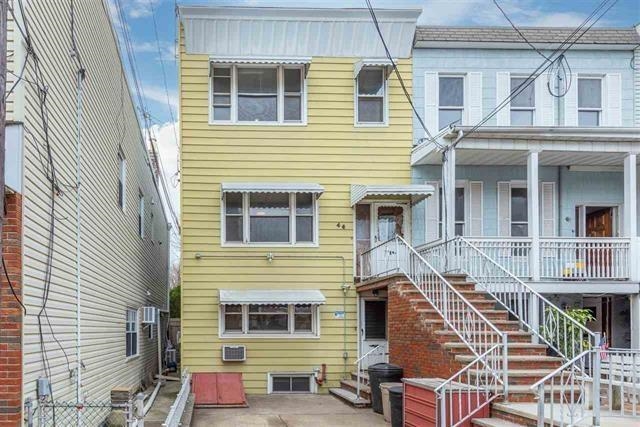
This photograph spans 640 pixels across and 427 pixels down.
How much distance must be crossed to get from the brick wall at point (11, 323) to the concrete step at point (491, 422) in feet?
18.6

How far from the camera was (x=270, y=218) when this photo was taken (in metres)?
16.2

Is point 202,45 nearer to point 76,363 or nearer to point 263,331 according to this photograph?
point 263,331

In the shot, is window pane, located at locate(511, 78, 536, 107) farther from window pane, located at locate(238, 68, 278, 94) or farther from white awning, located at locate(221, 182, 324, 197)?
window pane, located at locate(238, 68, 278, 94)

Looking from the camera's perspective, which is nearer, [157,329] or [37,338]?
[37,338]

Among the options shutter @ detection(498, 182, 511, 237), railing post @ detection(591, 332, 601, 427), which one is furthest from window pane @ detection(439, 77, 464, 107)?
railing post @ detection(591, 332, 601, 427)

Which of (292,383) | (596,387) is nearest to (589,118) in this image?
(292,383)

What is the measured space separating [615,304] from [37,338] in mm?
13549

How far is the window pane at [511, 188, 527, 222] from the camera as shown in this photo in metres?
16.5

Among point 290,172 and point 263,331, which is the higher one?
point 290,172

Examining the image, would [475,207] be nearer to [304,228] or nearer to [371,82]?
[371,82]

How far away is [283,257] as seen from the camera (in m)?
15.9

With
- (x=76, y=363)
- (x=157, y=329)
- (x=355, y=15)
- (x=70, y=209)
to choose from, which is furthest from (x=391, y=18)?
(x=157, y=329)

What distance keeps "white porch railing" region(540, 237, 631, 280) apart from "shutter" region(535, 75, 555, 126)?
11.1 feet

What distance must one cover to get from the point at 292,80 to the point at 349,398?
762cm
